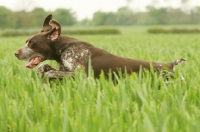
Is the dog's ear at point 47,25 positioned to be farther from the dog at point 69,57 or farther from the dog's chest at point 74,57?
the dog's chest at point 74,57

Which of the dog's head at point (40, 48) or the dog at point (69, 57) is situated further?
the dog's head at point (40, 48)

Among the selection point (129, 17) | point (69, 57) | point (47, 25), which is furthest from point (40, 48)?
point (129, 17)

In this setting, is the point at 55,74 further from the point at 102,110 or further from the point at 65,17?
the point at 65,17

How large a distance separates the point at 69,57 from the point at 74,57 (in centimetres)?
6

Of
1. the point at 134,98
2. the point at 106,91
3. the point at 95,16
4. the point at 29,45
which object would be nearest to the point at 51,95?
the point at 106,91

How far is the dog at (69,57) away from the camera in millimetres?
4078

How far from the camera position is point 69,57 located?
4.23 meters

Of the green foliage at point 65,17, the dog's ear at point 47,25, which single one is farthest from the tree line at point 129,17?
the dog's ear at point 47,25

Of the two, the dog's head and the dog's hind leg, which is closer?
the dog's hind leg

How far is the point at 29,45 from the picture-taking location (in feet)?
14.1

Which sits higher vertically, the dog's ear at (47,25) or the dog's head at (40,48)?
the dog's ear at (47,25)

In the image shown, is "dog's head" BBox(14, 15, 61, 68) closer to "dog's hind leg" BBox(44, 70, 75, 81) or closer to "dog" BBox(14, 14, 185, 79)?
"dog" BBox(14, 14, 185, 79)

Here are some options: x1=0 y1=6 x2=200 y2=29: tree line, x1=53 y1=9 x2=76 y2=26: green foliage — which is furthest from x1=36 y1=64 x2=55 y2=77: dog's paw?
x1=53 y1=9 x2=76 y2=26: green foliage

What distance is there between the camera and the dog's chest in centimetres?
419
